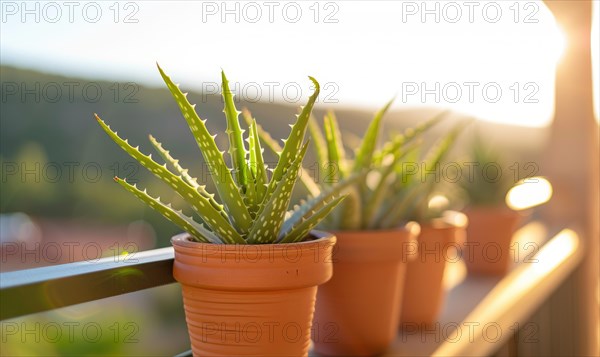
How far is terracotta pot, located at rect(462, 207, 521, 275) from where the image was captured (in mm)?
1452

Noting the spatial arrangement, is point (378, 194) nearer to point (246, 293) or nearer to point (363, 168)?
point (363, 168)

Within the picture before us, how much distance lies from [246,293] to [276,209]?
0.27 feet

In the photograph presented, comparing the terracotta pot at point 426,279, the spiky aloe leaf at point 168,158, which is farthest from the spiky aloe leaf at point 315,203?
the terracotta pot at point 426,279

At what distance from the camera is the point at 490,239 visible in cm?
150

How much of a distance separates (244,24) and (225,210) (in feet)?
1.22

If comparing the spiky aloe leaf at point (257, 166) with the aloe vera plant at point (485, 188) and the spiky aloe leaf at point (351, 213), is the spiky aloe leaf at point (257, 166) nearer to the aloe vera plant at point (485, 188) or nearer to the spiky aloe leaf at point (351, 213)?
the spiky aloe leaf at point (351, 213)

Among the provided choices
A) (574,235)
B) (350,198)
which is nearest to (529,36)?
(574,235)

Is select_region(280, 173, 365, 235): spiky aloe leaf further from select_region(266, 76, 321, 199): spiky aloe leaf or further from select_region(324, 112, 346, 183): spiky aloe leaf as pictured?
select_region(324, 112, 346, 183): spiky aloe leaf

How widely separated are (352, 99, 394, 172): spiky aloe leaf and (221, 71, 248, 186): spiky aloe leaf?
0.24 meters

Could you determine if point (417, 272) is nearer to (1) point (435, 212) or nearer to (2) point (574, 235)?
(1) point (435, 212)

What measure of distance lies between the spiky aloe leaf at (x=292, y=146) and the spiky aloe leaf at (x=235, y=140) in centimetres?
4

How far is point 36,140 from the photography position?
823cm

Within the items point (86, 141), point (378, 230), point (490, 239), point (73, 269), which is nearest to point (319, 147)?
point (378, 230)

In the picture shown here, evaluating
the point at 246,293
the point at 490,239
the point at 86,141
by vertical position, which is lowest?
the point at 490,239
